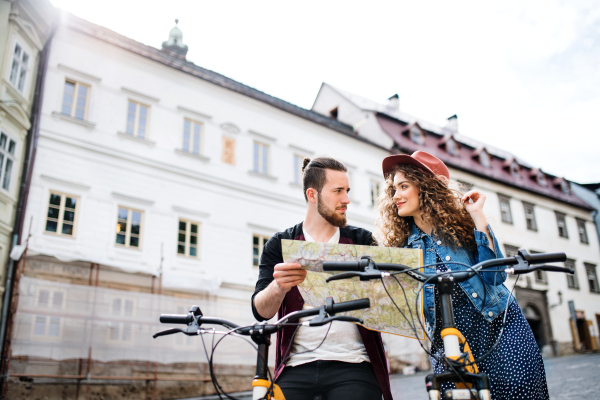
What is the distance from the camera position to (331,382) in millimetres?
2369

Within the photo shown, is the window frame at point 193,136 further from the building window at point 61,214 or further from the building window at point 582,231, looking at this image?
the building window at point 582,231

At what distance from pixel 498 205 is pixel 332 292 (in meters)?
27.4

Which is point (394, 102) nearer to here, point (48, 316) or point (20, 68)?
point (20, 68)

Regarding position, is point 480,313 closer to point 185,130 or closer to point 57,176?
point 57,176

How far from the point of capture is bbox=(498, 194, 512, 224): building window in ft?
90.2

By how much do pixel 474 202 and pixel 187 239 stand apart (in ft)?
43.7

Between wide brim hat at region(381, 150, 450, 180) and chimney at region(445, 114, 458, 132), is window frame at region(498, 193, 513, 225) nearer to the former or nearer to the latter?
chimney at region(445, 114, 458, 132)

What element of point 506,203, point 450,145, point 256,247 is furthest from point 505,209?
point 256,247

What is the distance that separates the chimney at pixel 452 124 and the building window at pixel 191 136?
22611 millimetres

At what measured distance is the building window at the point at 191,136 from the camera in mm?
16344

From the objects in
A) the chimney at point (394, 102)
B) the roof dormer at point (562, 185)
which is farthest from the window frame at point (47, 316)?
the roof dormer at point (562, 185)

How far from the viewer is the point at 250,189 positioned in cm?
1720

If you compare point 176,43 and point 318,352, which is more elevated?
point 176,43

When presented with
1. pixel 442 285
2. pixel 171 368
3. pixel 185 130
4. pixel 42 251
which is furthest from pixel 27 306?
pixel 442 285
